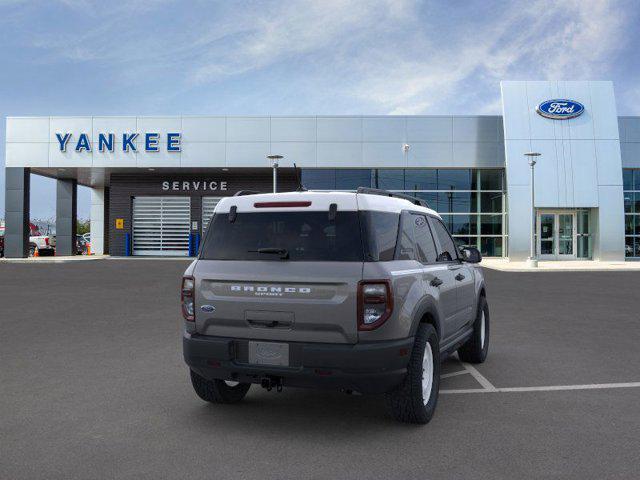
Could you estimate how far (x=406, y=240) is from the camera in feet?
15.6

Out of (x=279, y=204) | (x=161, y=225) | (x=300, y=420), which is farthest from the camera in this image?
(x=161, y=225)

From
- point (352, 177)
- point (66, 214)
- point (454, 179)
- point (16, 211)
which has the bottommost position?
point (16, 211)

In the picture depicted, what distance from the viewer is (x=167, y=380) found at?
594cm

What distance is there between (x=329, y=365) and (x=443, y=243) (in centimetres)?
241

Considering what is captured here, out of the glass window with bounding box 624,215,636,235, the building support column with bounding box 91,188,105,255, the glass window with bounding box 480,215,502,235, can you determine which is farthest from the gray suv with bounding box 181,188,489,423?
the building support column with bounding box 91,188,105,255

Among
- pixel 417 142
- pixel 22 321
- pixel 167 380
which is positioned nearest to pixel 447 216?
pixel 417 142

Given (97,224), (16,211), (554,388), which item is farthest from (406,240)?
(97,224)

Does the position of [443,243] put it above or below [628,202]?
below

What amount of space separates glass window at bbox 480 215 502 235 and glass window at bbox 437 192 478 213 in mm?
747

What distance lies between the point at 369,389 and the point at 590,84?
30853mm

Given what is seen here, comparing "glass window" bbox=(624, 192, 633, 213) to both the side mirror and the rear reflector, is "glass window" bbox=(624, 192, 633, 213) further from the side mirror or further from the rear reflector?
the rear reflector

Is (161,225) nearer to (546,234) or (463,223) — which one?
(463,223)

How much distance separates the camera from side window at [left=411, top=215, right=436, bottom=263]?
16.4 ft

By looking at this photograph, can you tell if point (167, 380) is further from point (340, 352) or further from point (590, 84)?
point (590, 84)
